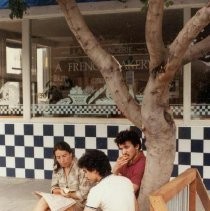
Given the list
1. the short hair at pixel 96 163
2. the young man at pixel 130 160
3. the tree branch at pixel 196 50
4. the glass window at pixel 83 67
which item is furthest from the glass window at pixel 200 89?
the short hair at pixel 96 163

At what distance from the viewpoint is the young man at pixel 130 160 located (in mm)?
3908

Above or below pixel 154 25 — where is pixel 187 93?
below

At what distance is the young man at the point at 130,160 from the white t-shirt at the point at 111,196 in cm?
76

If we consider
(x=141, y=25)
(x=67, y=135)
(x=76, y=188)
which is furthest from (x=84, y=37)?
(x=67, y=135)

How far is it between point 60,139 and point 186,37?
3.63 meters

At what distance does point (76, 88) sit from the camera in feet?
21.1

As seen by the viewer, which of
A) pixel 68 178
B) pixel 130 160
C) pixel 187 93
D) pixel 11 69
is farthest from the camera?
pixel 11 69

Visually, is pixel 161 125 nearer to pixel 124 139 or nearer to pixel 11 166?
pixel 124 139

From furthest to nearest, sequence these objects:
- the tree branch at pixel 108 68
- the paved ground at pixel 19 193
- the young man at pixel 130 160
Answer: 1. the paved ground at pixel 19 193
2. the young man at pixel 130 160
3. the tree branch at pixel 108 68

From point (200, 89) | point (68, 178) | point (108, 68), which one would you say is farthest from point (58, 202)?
point (200, 89)

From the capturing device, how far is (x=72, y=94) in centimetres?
646

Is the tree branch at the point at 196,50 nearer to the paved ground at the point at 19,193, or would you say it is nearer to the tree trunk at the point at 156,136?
the tree trunk at the point at 156,136

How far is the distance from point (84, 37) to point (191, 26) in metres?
0.94

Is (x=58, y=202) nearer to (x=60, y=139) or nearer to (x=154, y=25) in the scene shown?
(x=154, y=25)
